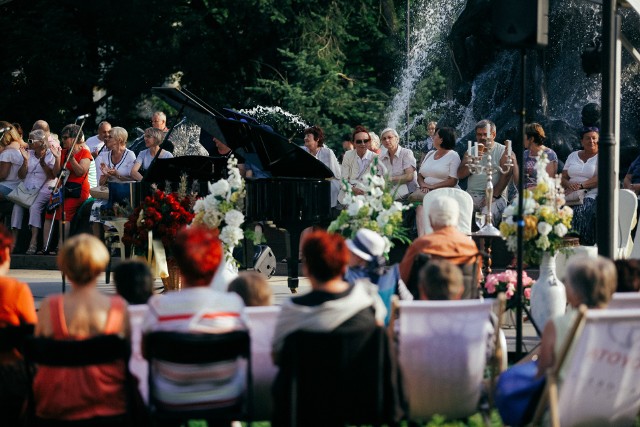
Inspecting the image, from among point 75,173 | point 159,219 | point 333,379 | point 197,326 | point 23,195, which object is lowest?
point 333,379

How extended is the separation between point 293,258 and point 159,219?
205 centimetres

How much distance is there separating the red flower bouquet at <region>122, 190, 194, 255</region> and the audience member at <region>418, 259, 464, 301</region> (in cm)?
583

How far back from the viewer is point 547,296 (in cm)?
975

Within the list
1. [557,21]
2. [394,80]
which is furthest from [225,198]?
[394,80]

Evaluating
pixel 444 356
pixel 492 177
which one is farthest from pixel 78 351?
pixel 492 177

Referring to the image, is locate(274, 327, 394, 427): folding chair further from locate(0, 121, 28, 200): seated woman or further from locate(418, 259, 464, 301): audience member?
locate(0, 121, 28, 200): seated woman

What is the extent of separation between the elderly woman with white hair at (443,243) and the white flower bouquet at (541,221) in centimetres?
96

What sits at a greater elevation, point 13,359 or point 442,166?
point 442,166

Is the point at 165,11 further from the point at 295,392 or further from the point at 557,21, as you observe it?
the point at 295,392

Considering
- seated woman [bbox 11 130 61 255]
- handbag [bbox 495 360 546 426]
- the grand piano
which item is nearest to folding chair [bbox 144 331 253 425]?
handbag [bbox 495 360 546 426]

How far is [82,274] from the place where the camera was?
19.8 ft

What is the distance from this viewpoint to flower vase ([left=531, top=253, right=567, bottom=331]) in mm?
9750

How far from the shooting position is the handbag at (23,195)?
17.2m

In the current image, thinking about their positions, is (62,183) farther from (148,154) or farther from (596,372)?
(596,372)
